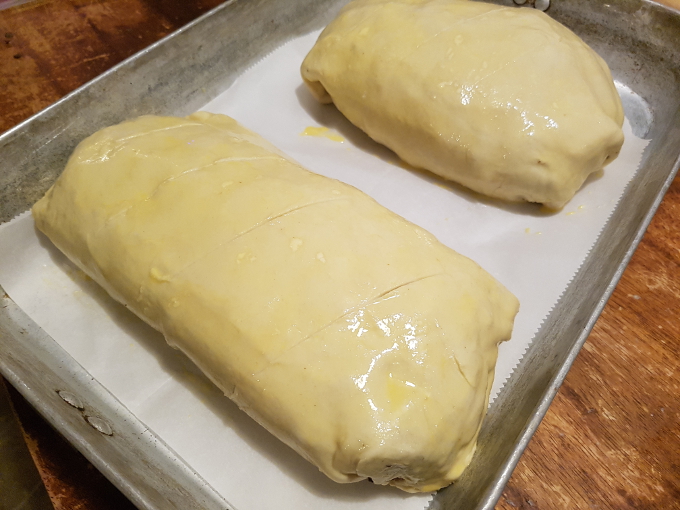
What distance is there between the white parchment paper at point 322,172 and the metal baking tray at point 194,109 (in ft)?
0.17

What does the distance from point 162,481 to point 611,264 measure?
1603 millimetres

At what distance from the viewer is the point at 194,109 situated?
7.59ft

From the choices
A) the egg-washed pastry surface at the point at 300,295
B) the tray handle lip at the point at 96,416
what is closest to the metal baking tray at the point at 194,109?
the tray handle lip at the point at 96,416

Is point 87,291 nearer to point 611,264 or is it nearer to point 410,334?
point 410,334

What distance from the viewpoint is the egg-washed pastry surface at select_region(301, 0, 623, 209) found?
1827 millimetres

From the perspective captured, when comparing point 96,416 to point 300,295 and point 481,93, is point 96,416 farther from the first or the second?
point 481,93

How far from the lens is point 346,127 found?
7.67 ft

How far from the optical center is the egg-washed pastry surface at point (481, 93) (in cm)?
183

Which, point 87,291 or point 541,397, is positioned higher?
point 541,397

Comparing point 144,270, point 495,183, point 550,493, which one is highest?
point 495,183

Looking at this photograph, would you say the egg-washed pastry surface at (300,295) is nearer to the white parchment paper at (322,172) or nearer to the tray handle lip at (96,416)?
the white parchment paper at (322,172)

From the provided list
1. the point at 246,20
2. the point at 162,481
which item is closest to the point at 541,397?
the point at 162,481

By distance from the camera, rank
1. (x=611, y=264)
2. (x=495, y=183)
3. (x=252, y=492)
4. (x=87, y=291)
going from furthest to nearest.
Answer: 1. (x=495, y=183)
2. (x=87, y=291)
3. (x=611, y=264)
4. (x=252, y=492)

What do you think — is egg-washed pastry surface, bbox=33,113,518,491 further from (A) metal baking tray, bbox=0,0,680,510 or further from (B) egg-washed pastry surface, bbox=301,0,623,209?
(B) egg-washed pastry surface, bbox=301,0,623,209
